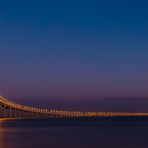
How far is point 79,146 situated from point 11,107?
85776 millimetres

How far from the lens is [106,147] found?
3731 centimetres

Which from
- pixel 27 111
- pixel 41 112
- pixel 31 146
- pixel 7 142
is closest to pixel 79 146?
pixel 31 146

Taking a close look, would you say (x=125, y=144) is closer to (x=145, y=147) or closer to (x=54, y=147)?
(x=145, y=147)

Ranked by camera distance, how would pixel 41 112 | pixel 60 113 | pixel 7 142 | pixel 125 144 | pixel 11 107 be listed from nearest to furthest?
pixel 125 144 → pixel 7 142 → pixel 11 107 → pixel 41 112 → pixel 60 113

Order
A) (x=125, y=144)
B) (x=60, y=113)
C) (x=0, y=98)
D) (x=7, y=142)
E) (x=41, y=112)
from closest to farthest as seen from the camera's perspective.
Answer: (x=125, y=144) → (x=7, y=142) → (x=0, y=98) → (x=41, y=112) → (x=60, y=113)

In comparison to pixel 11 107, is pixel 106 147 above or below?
below

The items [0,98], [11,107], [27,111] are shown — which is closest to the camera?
[0,98]

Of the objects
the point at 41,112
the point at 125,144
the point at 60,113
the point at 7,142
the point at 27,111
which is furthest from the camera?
the point at 60,113

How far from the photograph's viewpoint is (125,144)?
39656 millimetres

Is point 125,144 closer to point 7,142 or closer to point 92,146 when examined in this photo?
point 92,146

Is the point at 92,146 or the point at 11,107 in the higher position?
the point at 11,107

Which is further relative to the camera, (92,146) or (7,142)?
(7,142)

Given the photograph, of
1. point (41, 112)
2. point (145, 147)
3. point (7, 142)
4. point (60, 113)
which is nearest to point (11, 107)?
point (41, 112)

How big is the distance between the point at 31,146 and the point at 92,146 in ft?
15.2
